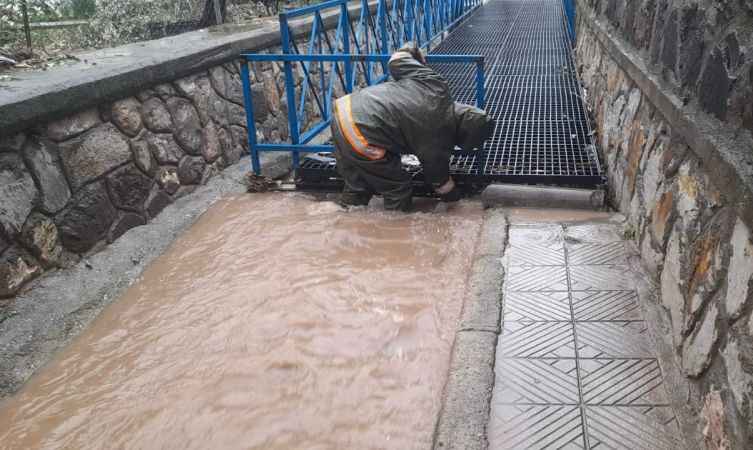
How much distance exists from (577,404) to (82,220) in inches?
117

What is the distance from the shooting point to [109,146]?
4008 millimetres

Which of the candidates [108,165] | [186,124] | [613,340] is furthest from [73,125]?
[613,340]

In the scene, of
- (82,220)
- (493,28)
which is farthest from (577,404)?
(493,28)

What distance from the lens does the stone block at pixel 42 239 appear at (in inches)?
Answer: 133

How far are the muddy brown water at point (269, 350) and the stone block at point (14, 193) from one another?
2.18 feet

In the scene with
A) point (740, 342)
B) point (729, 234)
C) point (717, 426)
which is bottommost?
point (717, 426)

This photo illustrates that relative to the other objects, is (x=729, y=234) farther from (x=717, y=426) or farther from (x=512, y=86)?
(x=512, y=86)

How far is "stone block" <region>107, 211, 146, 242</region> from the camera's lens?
4039mm

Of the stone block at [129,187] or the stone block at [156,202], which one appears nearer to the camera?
the stone block at [129,187]

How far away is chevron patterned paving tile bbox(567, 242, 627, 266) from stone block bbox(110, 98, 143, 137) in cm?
296

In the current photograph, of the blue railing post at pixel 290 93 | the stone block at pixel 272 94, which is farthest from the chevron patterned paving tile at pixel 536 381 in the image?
the stone block at pixel 272 94

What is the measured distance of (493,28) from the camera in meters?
12.5

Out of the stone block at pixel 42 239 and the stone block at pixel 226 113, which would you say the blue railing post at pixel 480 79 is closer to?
the stone block at pixel 226 113

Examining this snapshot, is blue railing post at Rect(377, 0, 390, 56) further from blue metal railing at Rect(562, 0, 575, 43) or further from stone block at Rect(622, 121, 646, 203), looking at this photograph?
stone block at Rect(622, 121, 646, 203)
